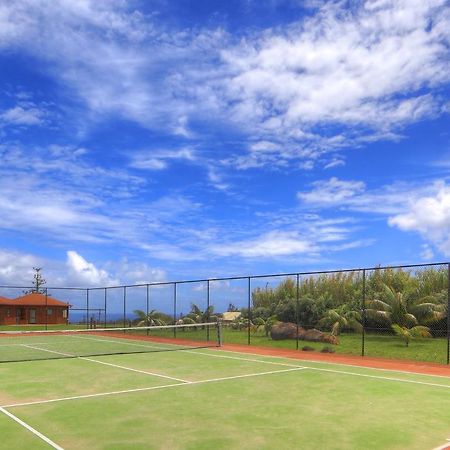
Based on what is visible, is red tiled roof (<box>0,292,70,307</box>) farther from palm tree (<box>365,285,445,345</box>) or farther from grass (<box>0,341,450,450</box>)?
grass (<box>0,341,450,450</box>)

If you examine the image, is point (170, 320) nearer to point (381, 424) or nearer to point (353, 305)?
point (353, 305)

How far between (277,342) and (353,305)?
5771 millimetres

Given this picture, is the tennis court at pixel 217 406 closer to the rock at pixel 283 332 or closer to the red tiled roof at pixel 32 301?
the rock at pixel 283 332

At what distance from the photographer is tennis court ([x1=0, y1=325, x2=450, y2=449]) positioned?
22.4 feet

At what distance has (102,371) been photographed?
13273 mm

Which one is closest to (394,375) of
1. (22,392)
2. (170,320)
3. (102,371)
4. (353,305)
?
(102,371)

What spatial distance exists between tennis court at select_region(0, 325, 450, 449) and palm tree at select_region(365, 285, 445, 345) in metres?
9.39

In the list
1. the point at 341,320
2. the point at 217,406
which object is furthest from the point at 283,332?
the point at 217,406

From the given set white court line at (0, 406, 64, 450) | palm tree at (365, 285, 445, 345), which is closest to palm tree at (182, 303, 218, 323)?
palm tree at (365, 285, 445, 345)

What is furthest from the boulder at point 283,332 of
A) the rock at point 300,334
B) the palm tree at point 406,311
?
the palm tree at point 406,311

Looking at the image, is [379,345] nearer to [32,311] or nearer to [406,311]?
[406,311]

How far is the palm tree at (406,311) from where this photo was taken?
2259 centimetres

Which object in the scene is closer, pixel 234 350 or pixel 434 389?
pixel 434 389

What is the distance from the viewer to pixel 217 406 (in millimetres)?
8898
